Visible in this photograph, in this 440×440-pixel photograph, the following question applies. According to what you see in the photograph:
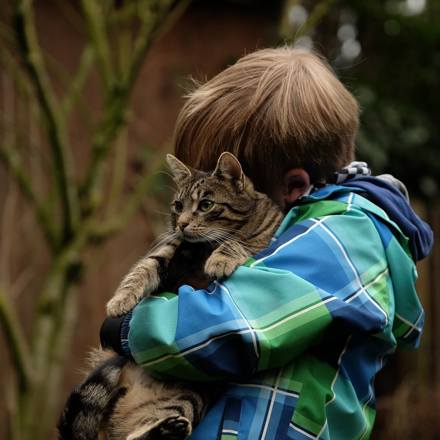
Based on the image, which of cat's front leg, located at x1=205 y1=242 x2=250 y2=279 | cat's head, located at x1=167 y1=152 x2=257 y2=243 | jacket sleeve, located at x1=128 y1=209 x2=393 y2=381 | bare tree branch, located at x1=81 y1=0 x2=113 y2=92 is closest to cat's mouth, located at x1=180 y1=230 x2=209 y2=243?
cat's head, located at x1=167 y1=152 x2=257 y2=243

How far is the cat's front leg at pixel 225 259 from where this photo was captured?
1875 mm

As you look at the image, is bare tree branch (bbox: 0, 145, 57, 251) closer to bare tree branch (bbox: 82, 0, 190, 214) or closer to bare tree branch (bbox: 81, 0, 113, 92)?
bare tree branch (bbox: 82, 0, 190, 214)

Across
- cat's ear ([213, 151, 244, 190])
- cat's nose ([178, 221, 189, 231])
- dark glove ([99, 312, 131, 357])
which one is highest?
cat's ear ([213, 151, 244, 190])

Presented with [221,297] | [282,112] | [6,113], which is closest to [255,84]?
[282,112]

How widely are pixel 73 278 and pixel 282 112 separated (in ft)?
7.67

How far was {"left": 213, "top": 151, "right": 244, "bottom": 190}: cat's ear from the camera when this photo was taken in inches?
82.0

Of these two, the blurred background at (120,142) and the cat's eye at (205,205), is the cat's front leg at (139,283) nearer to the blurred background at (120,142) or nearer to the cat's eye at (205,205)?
the cat's eye at (205,205)

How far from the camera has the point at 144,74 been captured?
6.21 meters

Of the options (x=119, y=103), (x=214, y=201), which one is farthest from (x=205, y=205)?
(x=119, y=103)

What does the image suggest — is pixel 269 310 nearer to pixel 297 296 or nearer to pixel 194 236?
pixel 297 296

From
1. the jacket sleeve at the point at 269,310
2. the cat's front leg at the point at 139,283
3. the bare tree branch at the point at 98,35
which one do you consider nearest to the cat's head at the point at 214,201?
the cat's front leg at the point at 139,283

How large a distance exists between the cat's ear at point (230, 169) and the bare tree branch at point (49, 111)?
1533mm

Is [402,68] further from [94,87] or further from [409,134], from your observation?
[94,87]

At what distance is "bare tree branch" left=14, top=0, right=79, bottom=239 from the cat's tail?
186cm
